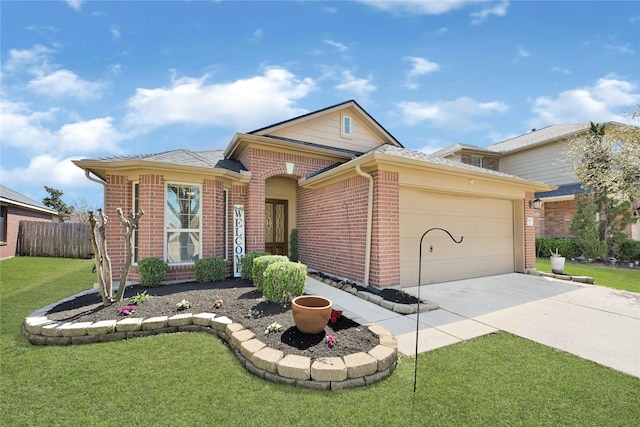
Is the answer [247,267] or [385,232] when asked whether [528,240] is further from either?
[247,267]

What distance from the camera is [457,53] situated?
279 inches

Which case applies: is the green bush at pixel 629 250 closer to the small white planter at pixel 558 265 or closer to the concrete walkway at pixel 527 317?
the small white planter at pixel 558 265

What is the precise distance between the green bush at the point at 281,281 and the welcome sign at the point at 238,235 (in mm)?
3193

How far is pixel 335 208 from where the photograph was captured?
7.91 m

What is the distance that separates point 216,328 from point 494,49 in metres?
8.78

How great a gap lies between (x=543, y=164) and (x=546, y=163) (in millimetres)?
168

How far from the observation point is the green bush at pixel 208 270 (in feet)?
22.5

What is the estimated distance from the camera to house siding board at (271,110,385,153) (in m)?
10.0

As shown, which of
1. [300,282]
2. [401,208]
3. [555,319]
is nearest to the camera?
[555,319]

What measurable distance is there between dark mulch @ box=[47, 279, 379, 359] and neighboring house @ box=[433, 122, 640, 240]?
14.4 m

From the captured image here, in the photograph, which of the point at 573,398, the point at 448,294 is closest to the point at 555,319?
the point at 448,294

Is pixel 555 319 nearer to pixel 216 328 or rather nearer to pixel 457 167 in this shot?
pixel 457 167

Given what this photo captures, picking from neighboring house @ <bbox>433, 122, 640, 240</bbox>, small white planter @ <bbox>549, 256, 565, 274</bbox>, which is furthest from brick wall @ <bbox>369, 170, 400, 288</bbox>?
neighboring house @ <bbox>433, 122, 640, 240</bbox>

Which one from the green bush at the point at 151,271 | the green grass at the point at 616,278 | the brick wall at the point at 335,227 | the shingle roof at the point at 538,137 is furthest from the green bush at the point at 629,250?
the green bush at the point at 151,271
